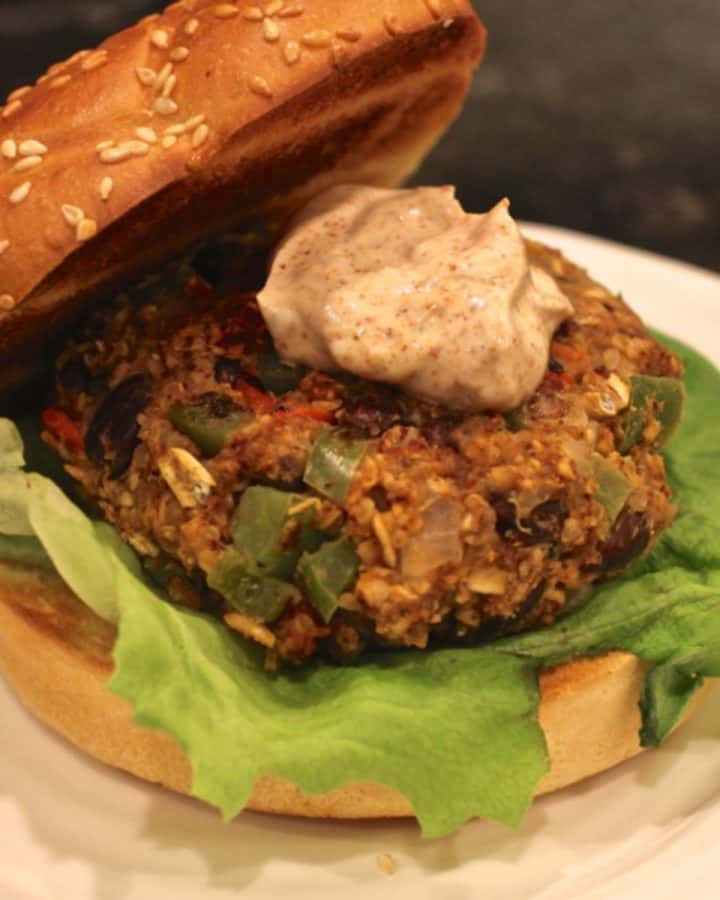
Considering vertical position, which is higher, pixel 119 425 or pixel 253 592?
pixel 119 425

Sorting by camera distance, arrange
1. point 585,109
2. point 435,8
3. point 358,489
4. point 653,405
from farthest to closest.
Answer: point 585,109, point 653,405, point 435,8, point 358,489

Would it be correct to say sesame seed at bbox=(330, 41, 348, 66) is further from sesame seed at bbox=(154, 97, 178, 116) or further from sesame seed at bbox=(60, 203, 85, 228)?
sesame seed at bbox=(60, 203, 85, 228)

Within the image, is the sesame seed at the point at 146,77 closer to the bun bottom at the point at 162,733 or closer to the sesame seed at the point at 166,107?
the sesame seed at the point at 166,107

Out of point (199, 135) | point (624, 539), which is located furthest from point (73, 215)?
point (624, 539)

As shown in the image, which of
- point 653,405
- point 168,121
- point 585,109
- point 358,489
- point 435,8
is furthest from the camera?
point 585,109

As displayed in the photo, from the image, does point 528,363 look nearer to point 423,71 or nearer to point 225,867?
point 423,71

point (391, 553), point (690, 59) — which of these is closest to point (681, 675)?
point (391, 553)

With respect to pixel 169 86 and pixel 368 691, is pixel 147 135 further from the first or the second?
pixel 368 691
